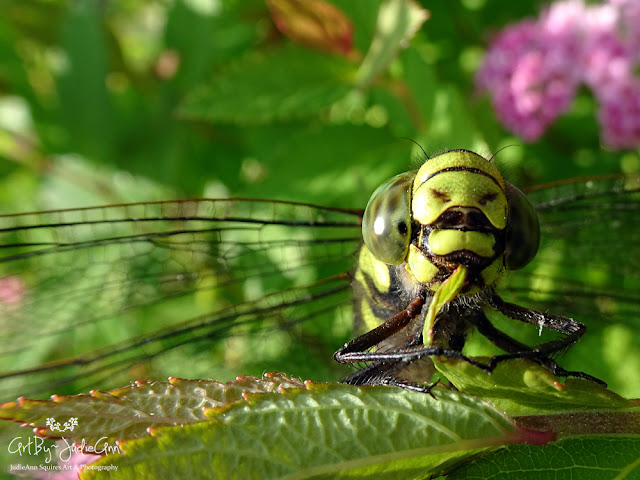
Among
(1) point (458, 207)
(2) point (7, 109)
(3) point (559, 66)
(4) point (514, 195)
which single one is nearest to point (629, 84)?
(3) point (559, 66)

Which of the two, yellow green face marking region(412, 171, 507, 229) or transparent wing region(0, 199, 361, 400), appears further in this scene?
transparent wing region(0, 199, 361, 400)

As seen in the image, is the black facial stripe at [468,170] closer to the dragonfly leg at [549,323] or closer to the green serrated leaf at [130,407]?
the dragonfly leg at [549,323]

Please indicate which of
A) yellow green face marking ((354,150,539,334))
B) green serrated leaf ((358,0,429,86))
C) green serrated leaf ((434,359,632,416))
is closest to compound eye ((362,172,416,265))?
yellow green face marking ((354,150,539,334))

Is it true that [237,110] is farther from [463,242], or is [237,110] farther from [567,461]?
[567,461]

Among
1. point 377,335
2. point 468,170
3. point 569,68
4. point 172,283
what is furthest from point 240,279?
point 569,68

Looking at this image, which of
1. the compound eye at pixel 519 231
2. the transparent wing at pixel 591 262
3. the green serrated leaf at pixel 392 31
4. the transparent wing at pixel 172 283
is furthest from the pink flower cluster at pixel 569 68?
the compound eye at pixel 519 231

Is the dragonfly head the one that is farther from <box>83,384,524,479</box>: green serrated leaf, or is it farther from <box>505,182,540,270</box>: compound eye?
<box>83,384,524,479</box>: green serrated leaf
